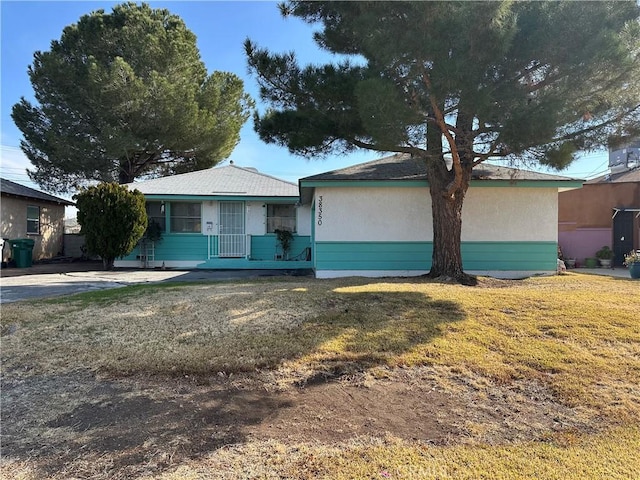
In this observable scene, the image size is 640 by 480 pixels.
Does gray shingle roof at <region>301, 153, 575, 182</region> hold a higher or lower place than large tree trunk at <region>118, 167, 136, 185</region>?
lower

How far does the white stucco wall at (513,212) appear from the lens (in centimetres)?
1109

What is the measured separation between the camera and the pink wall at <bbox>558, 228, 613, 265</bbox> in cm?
1664

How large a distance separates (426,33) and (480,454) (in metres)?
5.98

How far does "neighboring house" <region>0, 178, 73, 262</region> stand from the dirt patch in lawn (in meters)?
15.2

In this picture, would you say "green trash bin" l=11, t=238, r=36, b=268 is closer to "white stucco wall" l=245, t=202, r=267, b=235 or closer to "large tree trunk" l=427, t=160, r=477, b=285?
"white stucco wall" l=245, t=202, r=267, b=235

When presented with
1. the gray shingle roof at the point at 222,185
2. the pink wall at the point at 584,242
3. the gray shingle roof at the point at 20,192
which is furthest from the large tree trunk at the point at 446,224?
the gray shingle roof at the point at 20,192

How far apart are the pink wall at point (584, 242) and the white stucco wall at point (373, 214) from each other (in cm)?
944

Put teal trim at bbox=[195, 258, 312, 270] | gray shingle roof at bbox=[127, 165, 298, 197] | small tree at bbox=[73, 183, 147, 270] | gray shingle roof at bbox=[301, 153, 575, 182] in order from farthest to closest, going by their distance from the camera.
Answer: gray shingle roof at bbox=[127, 165, 298, 197] < teal trim at bbox=[195, 258, 312, 270] < small tree at bbox=[73, 183, 147, 270] < gray shingle roof at bbox=[301, 153, 575, 182]

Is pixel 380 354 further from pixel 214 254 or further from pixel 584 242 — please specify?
pixel 584 242

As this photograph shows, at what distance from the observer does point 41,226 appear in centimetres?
1791

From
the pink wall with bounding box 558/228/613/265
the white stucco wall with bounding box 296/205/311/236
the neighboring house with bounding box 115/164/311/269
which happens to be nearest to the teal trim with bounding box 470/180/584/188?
the white stucco wall with bounding box 296/205/311/236

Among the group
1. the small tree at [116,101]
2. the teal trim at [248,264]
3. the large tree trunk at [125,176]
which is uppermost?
the small tree at [116,101]

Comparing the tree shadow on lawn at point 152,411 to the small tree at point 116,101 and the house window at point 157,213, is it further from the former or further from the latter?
the small tree at point 116,101

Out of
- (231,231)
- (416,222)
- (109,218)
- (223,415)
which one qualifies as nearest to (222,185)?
(231,231)
